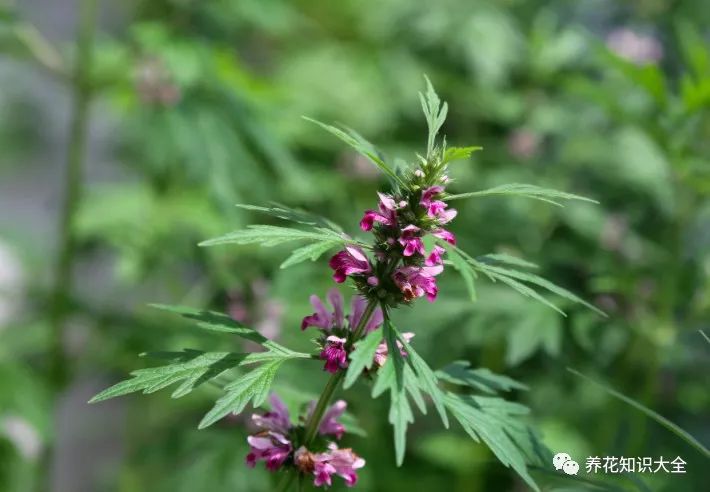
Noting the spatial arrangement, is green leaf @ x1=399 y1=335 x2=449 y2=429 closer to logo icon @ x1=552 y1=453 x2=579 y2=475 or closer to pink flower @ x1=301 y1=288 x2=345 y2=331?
pink flower @ x1=301 y1=288 x2=345 y2=331

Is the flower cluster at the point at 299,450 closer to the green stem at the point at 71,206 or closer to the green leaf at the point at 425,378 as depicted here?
the green leaf at the point at 425,378

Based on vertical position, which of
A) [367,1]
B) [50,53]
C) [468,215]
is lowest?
[468,215]

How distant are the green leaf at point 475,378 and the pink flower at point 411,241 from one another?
6.7 inches

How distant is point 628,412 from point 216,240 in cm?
142

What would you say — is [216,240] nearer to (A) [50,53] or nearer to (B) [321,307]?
(B) [321,307]

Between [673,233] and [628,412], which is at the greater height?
[673,233]

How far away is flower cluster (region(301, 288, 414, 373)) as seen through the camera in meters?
0.93

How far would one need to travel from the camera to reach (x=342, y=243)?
910mm

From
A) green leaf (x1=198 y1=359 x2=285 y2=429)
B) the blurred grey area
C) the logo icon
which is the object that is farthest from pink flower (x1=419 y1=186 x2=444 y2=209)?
the blurred grey area

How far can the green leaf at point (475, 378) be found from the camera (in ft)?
3.33

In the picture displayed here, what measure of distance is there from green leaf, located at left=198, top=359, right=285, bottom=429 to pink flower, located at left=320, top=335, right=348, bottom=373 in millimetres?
51

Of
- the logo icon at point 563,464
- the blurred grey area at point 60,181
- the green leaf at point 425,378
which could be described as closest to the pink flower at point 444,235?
the green leaf at point 425,378

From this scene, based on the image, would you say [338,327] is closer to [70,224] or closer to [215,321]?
[215,321]

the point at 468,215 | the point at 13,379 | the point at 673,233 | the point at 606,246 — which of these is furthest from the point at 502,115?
the point at 13,379
